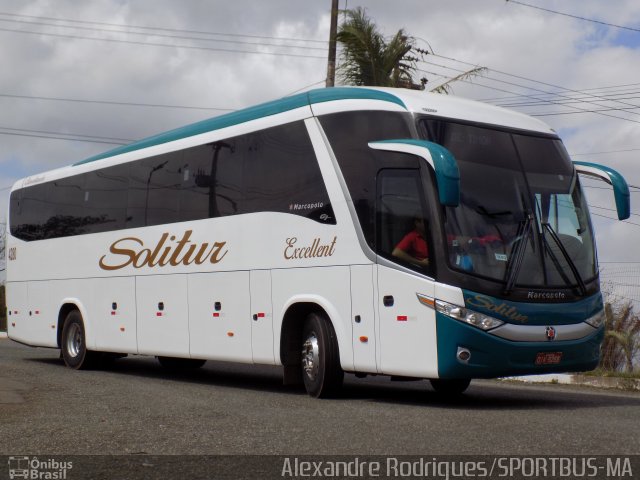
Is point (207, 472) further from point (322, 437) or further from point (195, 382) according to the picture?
point (195, 382)

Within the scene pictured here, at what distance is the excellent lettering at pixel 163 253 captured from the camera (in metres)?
15.2

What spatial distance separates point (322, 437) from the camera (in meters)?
8.92

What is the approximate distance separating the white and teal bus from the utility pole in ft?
31.9

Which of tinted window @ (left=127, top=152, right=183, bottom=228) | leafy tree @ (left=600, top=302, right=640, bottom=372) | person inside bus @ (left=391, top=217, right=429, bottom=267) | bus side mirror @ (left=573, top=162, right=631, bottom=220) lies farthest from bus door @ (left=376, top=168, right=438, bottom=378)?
leafy tree @ (left=600, top=302, right=640, bottom=372)

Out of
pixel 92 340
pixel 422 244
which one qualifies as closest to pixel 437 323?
pixel 422 244

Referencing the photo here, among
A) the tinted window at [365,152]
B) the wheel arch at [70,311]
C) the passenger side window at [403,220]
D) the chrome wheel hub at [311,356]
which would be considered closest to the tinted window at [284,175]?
the tinted window at [365,152]

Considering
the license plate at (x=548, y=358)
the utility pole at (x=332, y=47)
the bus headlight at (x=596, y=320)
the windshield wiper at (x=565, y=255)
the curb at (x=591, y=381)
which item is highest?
the utility pole at (x=332, y=47)

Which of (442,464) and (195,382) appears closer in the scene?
(442,464)

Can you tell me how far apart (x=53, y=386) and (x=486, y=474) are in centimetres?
887

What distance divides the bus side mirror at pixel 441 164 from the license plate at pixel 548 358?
6.59 ft

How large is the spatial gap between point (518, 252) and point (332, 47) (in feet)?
50.9

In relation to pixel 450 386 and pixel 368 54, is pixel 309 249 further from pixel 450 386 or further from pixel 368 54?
pixel 368 54

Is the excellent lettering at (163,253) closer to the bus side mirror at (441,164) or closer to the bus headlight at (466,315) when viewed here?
the bus side mirror at (441,164)

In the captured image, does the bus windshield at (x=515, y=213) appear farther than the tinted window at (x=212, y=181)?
No
